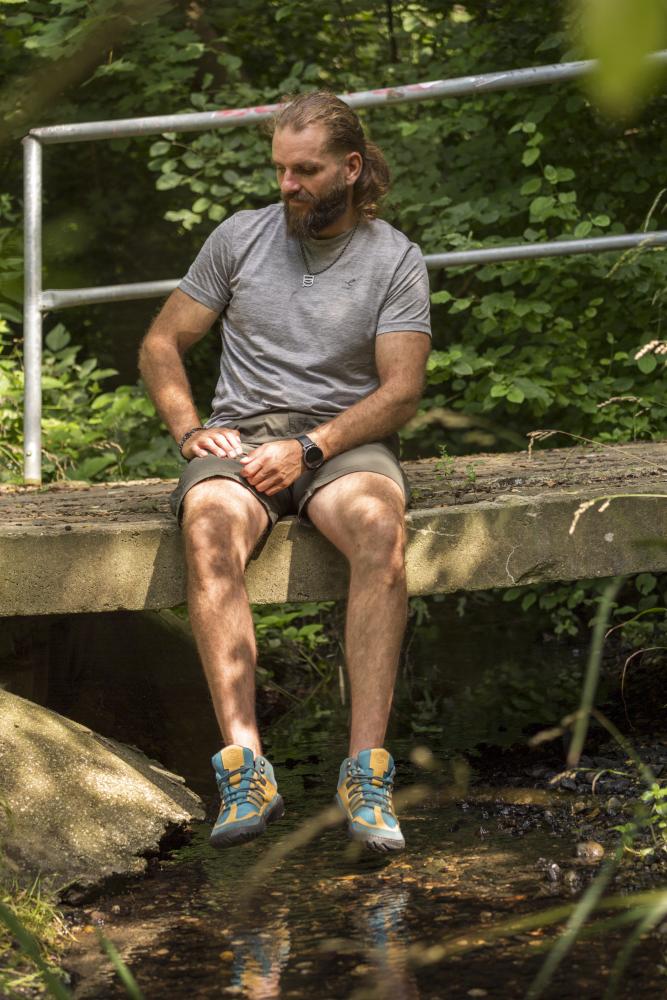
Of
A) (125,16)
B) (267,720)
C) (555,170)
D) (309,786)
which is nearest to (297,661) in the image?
(267,720)

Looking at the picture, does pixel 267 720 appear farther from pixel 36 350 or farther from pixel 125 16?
pixel 125 16

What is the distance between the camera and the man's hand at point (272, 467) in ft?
9.22

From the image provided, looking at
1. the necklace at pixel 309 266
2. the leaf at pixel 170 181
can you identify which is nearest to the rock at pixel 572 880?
the necklace at pixel 309 266

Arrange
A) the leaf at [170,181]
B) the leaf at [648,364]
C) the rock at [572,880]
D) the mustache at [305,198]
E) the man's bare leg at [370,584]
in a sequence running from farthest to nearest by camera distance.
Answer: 1. the leaf at [170,181]
2. the leaf at [648,364]
3. the mustache at [305,198]
4. the man's bare leg at [370,584]
5. the rock at [572,880]

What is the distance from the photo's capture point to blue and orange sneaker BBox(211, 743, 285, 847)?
7.52 feet

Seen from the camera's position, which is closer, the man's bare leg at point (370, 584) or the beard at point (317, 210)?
the man's bare leg at point (370, 584)

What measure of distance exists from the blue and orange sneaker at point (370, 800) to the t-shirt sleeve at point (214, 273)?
1.38m

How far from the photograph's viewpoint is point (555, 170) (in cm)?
487

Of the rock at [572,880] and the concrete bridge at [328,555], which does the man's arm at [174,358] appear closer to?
the concrete bridge at [328,555]

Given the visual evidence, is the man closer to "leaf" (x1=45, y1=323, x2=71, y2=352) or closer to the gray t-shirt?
the gray t-shirt

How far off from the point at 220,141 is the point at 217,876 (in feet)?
12.7

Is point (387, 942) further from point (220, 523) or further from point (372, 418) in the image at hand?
point (372, 418)

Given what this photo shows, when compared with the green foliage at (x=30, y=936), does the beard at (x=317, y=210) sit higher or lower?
higher

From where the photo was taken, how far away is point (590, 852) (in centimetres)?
242
